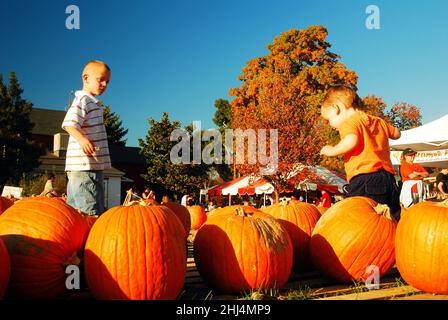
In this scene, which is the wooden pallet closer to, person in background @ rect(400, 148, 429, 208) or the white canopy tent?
person in background @ rect(400, 148, 429, 208)

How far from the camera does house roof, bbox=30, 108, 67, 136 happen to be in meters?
42.9

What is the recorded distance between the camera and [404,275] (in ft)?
9.44

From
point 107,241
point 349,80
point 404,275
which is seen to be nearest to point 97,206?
point 107,241

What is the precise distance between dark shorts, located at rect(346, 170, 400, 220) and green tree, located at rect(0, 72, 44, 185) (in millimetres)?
24917

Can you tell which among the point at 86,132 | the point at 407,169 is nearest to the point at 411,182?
the point at 407,169

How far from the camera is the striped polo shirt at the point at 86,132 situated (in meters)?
3.46

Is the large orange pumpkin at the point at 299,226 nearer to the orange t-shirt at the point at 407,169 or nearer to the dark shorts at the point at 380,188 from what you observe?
the dark shorts at the point at 380,188

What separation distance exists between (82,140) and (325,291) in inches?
83.8

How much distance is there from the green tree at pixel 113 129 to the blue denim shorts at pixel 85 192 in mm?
41136

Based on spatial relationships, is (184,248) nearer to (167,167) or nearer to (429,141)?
(429,141)

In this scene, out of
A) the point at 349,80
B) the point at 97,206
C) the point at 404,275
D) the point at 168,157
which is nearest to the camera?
the point at 404,275

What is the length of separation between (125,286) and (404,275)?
184 cm

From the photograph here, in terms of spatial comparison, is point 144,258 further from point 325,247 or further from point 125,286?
point 325,247

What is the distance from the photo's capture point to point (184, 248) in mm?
2518
